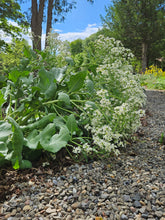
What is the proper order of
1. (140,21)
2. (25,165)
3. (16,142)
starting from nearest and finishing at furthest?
(16,142) < (25,165) < (140,21)

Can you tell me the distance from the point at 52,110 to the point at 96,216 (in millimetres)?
1085

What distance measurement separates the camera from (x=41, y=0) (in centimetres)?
737

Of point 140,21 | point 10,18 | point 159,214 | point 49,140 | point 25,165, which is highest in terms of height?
point 140,21

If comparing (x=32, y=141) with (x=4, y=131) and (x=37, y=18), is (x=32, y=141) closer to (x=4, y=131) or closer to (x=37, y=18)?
(x=4, y=131)

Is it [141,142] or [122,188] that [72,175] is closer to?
[122,188]

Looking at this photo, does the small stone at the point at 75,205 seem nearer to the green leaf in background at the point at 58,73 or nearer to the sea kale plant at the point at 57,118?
the sea kale plant at the point at 57,118

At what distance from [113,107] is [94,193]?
0.97 metres

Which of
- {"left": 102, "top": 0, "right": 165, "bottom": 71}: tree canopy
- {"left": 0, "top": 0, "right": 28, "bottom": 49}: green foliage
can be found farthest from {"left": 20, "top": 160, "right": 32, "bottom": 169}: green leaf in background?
{"left": 102, "top": 0, "right": 165, "bottom": 71}: tree canopy

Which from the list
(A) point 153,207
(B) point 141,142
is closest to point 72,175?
(A) point 153,207

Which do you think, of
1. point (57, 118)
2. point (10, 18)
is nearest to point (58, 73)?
point (57, 118)

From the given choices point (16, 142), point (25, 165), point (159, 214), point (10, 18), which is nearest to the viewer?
point (159, 214)

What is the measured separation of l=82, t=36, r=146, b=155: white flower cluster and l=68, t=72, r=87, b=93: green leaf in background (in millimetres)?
191

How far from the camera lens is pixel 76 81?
1.87 meters

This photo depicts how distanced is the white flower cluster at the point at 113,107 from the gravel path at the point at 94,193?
0.70 ft
